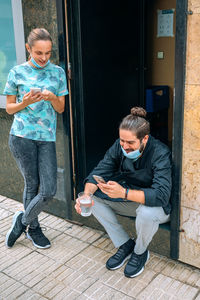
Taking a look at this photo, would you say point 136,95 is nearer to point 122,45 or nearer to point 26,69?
point 122,45

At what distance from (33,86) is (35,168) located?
2.51 feet

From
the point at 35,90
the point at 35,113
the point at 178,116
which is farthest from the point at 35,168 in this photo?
the point at 178,116

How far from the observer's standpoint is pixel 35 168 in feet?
10.9

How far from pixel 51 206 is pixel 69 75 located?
160cm

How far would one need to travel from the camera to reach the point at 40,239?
3566mm

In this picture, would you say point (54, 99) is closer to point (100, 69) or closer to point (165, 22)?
point (100, 69)

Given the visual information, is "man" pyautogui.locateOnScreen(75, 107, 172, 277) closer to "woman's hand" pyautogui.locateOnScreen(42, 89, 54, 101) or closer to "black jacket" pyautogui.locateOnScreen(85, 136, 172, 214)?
"black jacket" pyautogui.locateOnScreen(85, 136, 172, 214)

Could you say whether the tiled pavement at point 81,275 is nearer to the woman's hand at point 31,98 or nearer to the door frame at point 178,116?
the door frame at point 178,116

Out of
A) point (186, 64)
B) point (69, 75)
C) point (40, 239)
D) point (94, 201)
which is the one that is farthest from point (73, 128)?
point (186, 64)

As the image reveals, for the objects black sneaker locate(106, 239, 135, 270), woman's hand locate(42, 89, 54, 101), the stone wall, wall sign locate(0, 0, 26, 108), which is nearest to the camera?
the stone wall


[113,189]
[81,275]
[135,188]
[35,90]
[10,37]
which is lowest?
[81,275]

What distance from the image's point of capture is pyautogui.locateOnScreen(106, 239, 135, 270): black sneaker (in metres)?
3.18

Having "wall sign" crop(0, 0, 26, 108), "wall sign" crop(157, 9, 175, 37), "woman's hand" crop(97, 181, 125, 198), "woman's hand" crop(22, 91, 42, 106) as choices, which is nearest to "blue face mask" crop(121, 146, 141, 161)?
"woman's hand" crop(97, 181, 125, 198)

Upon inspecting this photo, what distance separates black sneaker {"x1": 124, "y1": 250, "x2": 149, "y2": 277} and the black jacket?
499 millimetres
